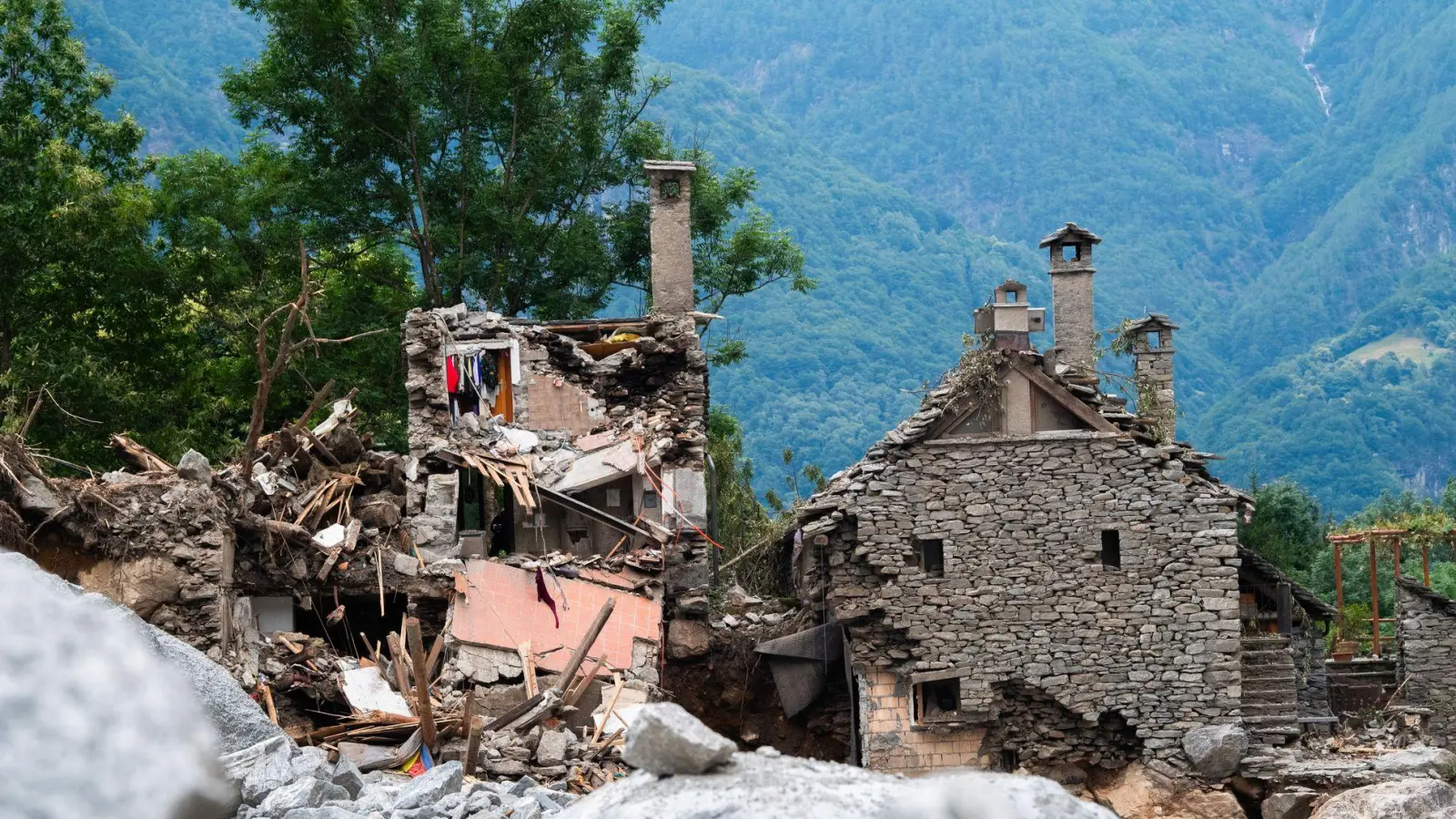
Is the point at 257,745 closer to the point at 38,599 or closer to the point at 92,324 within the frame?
the point at 38,599

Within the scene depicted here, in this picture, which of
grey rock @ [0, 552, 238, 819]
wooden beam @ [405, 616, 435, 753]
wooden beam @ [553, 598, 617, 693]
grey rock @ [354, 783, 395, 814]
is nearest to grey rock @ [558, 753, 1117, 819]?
grey rock @ [0, 552, 238, 819]

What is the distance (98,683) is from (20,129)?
26540 mm

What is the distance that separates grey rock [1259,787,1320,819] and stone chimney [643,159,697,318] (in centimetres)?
983

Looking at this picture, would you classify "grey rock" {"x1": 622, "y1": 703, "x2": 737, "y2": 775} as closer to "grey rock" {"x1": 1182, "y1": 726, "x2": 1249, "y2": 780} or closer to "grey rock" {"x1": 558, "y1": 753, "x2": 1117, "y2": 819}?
"grey rock" {"x1": 558, "y1": 753, "x2": 1117, "y2": 819}

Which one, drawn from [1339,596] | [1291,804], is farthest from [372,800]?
[1339,596]

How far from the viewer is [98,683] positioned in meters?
7.61

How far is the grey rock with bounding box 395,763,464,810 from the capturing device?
40.1 feet

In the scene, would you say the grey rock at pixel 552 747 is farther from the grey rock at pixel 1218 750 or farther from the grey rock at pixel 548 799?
the grey rock at pixel 1218 750

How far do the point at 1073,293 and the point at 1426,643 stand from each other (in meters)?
6.81

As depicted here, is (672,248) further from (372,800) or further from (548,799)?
(372,800)

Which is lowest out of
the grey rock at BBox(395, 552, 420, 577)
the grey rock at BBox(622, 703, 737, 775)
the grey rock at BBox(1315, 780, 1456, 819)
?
the grey rock at BBox(1315, 780, 1456, 819)

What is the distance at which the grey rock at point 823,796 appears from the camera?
6.36m

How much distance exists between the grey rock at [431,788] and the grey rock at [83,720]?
4.16 metres

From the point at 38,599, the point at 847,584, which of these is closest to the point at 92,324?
the point at 847,584
